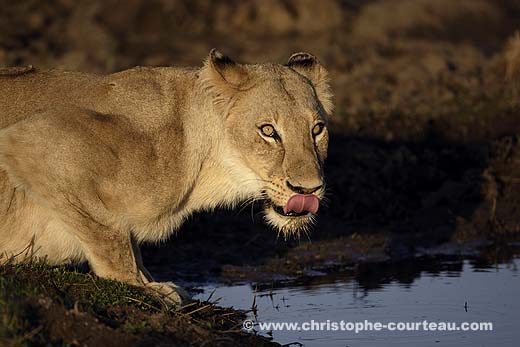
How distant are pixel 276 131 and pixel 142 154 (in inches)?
33.4

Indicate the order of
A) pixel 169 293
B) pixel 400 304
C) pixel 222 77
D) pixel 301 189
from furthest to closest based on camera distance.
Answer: pixel 400 304 → pixel 222 77 → pixel 169 293 → pixel 301 189

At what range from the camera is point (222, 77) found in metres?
7.18

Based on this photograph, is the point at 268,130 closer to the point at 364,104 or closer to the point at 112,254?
the point at 112,254

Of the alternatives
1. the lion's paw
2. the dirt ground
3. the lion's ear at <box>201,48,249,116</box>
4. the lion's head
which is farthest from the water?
the lion's ear at <box>201,48,249,116</box>

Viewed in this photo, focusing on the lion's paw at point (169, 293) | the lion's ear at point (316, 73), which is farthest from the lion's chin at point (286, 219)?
the lion's ear at point (316, 73)

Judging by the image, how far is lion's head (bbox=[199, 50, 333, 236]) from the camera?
270 inches

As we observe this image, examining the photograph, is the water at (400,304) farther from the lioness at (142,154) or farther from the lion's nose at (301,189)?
the lion's nose at (301,189)

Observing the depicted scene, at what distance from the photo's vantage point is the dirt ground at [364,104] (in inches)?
383

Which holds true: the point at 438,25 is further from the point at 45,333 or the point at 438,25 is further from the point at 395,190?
the point at 45,333

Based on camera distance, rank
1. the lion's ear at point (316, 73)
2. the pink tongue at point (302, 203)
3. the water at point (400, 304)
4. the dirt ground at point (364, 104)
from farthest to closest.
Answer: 1. the dirt ground at point (364, 104)
2. the lion's ear at point (316, 73)
3. the water at point (400, 304)
4. the pink tongue at point (302, 203)

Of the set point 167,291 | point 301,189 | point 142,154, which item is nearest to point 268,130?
point 301,189

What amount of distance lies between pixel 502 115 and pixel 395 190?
2.51 meters

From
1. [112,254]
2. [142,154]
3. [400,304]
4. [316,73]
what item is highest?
[316,73]

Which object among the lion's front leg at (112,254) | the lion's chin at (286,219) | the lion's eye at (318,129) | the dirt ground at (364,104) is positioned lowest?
the lion's front leg at (112,254)
